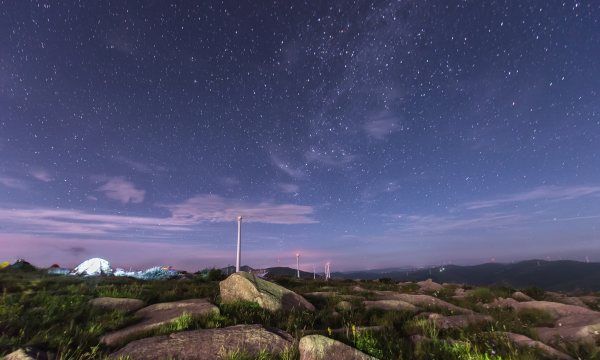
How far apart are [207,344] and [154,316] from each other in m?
3.72

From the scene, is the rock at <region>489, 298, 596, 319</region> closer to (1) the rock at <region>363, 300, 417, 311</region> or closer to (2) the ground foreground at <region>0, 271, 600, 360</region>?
(2) the ground foreground at <region>0, 271, 600, 360</region>

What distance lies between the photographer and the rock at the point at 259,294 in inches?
412

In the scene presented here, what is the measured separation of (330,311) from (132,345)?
6775 millimetres

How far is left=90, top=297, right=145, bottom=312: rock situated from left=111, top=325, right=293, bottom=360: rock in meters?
4.08

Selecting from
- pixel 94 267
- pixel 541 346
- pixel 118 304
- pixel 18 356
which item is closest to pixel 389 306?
pixel 541 346

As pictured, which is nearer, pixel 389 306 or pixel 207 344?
pixel 207 344

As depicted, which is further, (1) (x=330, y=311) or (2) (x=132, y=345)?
(1) (x=330, y=311)

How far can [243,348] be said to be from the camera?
19.7 ft

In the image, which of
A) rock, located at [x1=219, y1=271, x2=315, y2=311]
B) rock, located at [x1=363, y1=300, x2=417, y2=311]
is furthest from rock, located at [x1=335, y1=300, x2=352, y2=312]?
rock, located at [x1=219, y1=271, x2=315, y2=311]

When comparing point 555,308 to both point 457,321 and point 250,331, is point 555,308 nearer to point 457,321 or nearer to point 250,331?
point 457,321

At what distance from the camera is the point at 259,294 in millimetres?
10586

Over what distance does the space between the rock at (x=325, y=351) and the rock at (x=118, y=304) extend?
6664mm

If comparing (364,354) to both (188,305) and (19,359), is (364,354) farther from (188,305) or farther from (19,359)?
(188,305)

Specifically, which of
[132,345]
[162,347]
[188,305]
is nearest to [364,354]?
[162,347]
